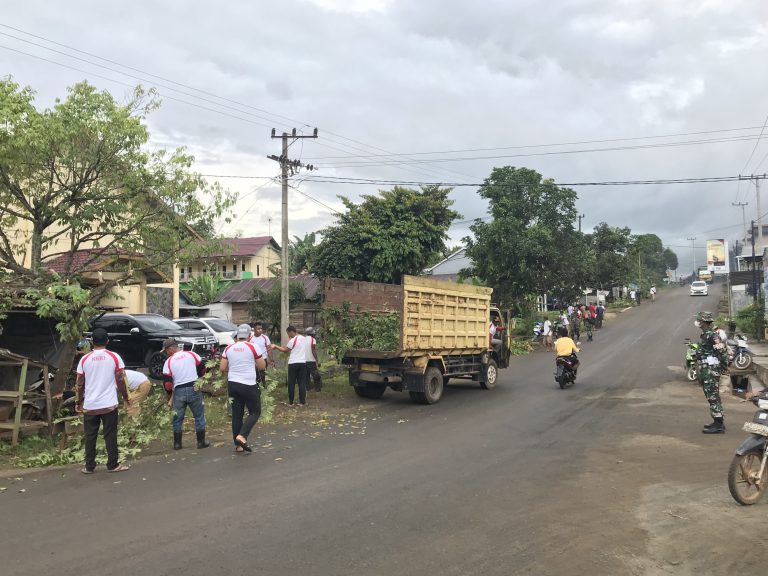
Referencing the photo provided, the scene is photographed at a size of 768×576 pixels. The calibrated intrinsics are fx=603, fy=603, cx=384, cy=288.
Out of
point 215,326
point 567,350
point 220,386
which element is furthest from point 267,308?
point 220,386

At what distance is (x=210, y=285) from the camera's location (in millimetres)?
39812

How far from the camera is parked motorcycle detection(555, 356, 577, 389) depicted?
1518 centimetres

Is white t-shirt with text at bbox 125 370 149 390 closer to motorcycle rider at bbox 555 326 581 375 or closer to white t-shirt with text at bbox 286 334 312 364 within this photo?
white t-shirt with text at bbox 286 334 312 364

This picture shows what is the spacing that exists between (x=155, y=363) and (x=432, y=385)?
8111mm

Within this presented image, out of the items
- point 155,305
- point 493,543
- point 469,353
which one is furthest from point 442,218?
point 493,543

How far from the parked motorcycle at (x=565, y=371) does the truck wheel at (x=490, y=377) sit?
5.14 feet

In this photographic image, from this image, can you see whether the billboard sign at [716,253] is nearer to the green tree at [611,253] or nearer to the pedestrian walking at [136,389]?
the green tree at [611,253]

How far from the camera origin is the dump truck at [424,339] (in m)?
12.3

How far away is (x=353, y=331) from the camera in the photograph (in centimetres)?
1355

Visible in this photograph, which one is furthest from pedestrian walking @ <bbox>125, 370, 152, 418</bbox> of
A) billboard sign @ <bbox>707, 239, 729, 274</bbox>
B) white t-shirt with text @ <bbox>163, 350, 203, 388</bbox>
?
billboard sign @ <bbox>707, 239, 729, 274</bbox>

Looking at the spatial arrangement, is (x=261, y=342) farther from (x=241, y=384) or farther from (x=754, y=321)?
(x=754, y=321)

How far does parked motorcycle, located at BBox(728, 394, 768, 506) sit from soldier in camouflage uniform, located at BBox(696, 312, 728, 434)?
382 centimetres

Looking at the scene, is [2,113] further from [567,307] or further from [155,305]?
[567,307]

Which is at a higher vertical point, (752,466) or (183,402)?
(183,402)
